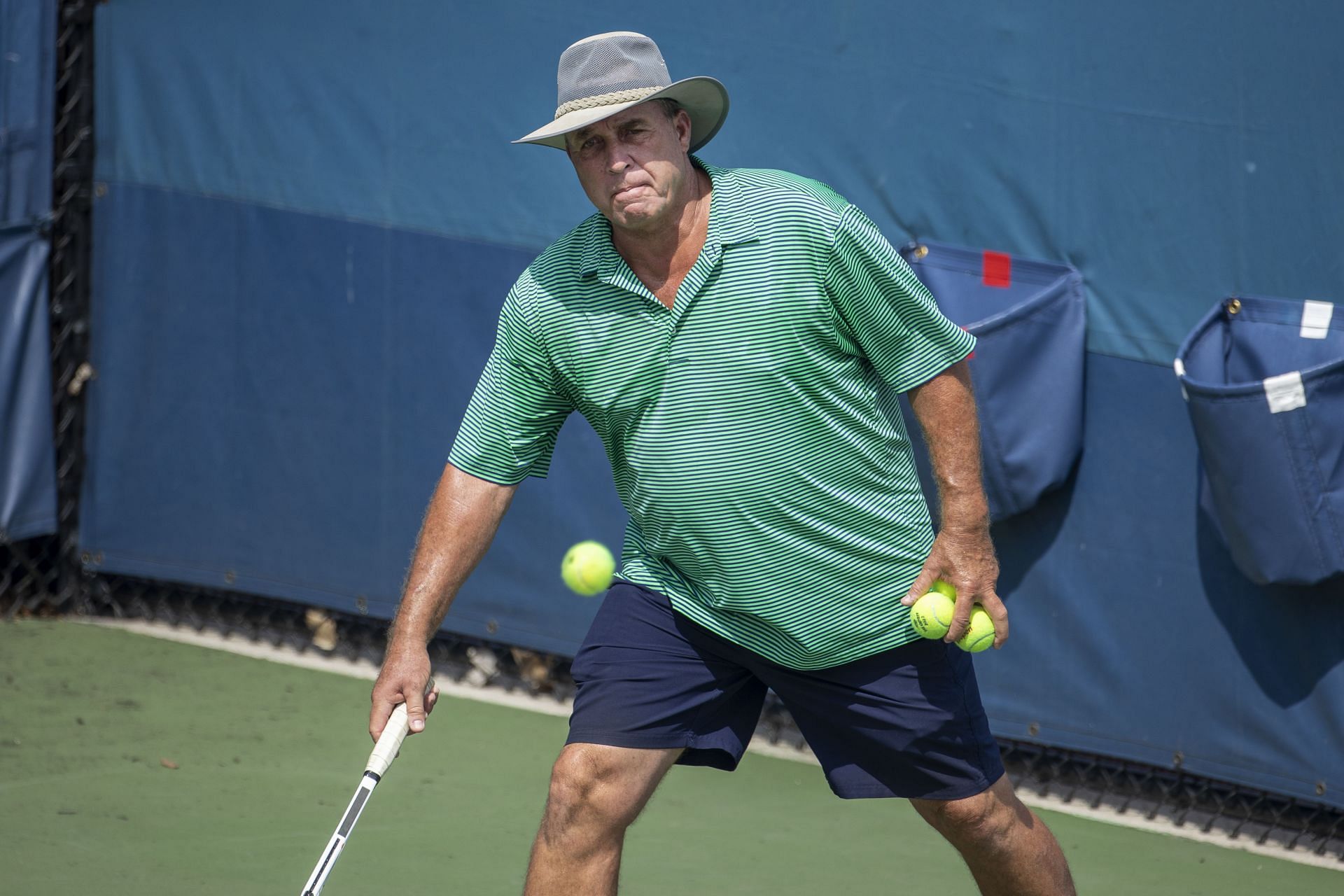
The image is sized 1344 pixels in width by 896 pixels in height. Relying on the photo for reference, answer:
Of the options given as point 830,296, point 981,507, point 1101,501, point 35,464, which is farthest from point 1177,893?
point 35,464

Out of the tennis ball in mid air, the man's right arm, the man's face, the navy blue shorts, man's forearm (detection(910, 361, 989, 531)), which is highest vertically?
the man's face

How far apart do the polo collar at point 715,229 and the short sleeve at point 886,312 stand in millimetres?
172

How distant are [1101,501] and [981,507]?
155 centimetres

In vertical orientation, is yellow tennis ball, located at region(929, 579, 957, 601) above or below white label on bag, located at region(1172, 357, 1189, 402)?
above

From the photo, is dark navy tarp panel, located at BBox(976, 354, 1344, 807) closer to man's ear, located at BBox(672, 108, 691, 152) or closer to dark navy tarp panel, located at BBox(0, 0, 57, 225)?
man's ear, located at BBox(672, 108, 691, 152)

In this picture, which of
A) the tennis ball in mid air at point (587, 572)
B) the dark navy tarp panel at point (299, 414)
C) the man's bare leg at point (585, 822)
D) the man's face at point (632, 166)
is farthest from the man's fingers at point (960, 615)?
the dark navy tarp panel at point (299, 414)

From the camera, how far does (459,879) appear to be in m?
4.23

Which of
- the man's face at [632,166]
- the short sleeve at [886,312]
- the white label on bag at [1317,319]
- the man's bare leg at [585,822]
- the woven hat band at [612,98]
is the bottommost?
the man's bare leg at [585,822]

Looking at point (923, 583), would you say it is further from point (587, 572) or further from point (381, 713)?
point (587, 572)

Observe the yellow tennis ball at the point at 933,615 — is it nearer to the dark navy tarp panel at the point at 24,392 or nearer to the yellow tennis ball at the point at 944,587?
the yellow tennis ball at the point at 944,587

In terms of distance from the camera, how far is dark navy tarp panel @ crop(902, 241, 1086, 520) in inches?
176

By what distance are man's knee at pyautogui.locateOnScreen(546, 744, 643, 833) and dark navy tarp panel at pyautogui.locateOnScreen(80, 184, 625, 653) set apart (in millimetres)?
2201

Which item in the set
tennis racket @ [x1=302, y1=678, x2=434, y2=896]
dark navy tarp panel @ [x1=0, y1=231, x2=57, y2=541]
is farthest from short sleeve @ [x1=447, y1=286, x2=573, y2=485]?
dark navy tarp panel @ [x1=0, y1=231, x2=57, y2=541]

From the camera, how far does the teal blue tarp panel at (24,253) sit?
19.7ft
